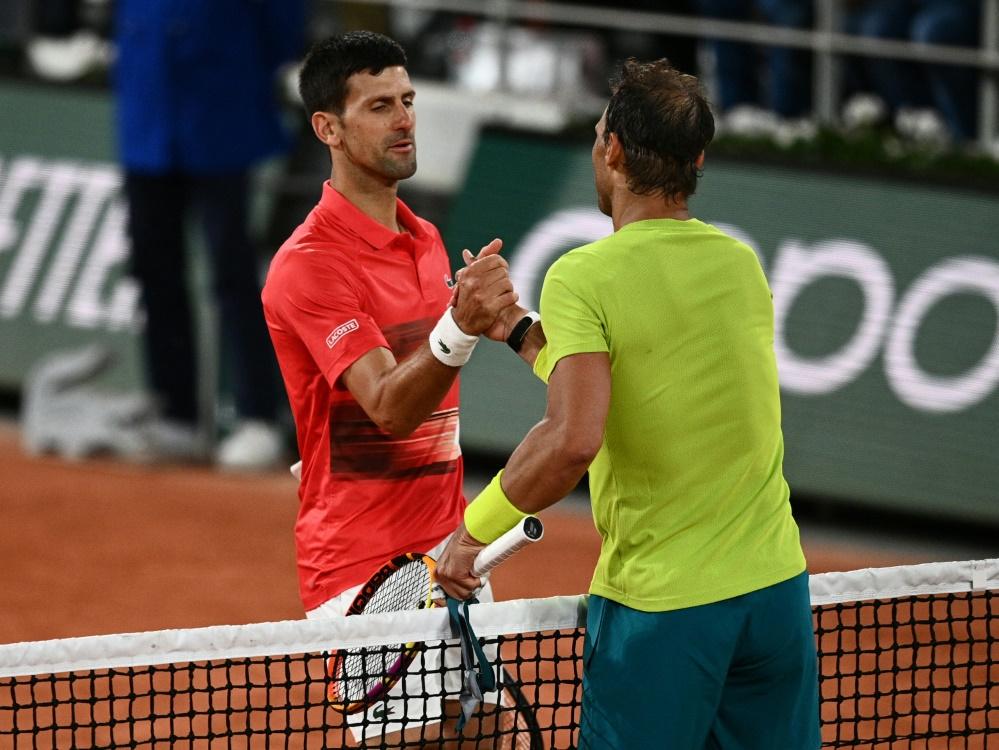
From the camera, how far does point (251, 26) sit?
31.9ft

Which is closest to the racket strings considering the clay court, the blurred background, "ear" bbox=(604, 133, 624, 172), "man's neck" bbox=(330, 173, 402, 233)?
"man's neck" bbox=(330, 173, 402, 233)

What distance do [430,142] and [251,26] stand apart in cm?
129

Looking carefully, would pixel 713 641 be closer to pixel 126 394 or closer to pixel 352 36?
pixel 352 36

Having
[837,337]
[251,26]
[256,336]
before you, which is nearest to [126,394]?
[256,336]

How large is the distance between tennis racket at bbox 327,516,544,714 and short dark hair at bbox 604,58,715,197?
1.01 m

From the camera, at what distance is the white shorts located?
4000mm

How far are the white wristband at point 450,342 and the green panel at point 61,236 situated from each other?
6.80m

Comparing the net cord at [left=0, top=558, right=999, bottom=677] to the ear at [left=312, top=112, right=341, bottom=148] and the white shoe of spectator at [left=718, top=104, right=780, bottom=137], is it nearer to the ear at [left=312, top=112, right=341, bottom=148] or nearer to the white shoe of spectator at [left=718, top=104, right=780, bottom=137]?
the ear at [left=312, top=112, right=341, bottom=148]

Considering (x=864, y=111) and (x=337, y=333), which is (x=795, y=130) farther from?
(x=337, y=333)

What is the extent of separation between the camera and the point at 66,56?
37.1ft

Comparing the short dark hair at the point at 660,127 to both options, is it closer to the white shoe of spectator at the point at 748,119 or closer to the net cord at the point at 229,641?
the net cord at the point at 229,641

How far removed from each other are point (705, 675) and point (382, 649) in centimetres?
79

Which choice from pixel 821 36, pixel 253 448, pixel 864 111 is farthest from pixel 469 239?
pixel 864 111

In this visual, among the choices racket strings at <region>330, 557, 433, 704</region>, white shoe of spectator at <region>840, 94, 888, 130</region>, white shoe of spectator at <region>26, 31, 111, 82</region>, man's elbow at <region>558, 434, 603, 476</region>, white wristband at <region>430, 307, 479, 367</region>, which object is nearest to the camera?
man's elbow at <region>558, 434, 603, 476</region>
